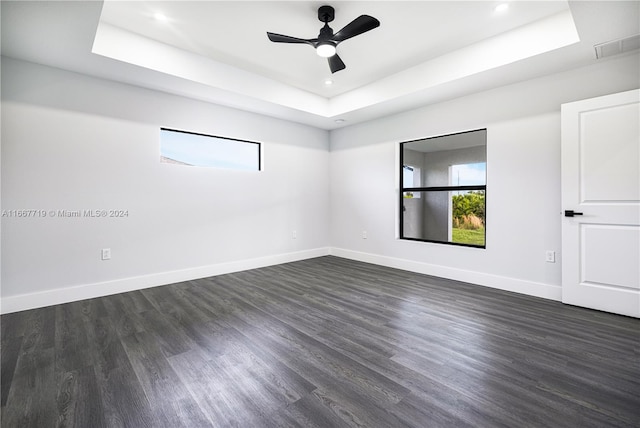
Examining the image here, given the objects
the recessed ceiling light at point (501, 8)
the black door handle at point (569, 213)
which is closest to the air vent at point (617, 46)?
the recessed ceiling light at point (501, 8)

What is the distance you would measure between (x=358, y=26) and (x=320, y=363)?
270 cm

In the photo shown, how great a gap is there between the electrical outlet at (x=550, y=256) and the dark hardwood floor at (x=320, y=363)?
484mm

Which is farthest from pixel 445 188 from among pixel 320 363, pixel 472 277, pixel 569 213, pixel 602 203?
pixel 320 363

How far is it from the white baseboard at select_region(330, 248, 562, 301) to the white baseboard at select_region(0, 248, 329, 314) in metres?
1.73

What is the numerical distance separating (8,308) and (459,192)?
549cm

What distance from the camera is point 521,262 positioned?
11.3 ft

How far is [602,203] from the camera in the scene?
2814mm

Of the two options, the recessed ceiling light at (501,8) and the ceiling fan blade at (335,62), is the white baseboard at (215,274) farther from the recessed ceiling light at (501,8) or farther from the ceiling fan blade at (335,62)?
the ceiling fan blade at (335,62)

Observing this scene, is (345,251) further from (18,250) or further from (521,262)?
(18,250)

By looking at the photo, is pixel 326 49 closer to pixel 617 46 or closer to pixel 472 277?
pixel 617 46

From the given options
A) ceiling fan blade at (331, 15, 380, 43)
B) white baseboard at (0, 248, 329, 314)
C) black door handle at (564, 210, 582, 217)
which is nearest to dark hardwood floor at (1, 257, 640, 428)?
white baseboard at (0, 248, 329, 314)

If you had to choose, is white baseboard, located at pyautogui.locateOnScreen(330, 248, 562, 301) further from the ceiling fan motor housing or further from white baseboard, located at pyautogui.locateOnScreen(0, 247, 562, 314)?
the ceiling fan motor housing

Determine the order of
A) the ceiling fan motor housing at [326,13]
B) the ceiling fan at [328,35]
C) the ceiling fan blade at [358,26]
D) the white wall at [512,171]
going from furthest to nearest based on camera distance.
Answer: the white wall at [512,171], the ceiling fan motor housing at [326,13], the ceiling fan at [328,35], the ceiling fan blade at [358,26]

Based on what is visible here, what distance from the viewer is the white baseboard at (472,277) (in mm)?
3254
